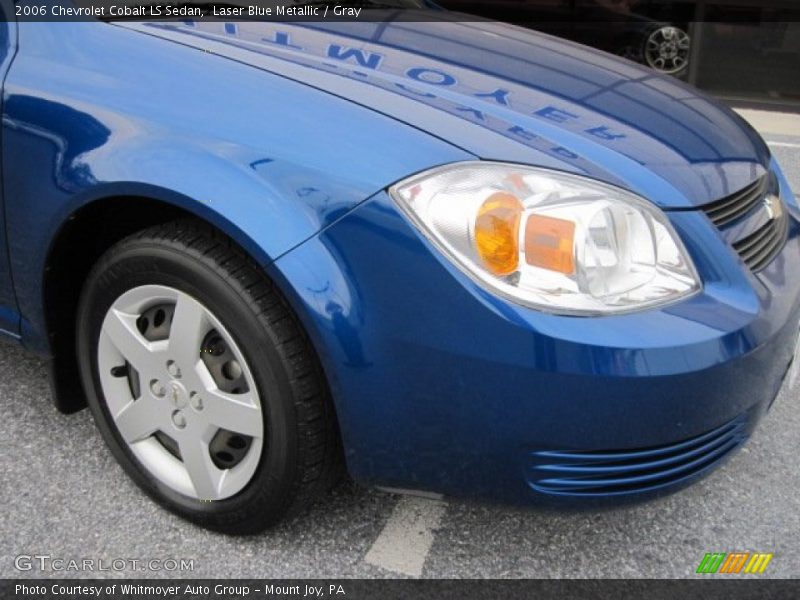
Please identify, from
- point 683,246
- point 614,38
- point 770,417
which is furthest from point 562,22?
Answer: point 683,246

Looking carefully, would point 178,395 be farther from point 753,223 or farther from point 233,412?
point 753,223

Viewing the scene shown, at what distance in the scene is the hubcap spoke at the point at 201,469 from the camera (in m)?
1.88

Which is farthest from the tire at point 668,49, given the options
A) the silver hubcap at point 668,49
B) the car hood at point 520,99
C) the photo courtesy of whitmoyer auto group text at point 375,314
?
the photo courtesy of whitmoyer auto group text at point 375,314

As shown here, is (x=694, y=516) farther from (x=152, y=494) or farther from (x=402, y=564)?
(x=152, y=494)

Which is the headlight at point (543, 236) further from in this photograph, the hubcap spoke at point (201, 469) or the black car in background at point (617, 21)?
the black car in background at point (617, 21)

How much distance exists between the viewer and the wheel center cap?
1.86 meters

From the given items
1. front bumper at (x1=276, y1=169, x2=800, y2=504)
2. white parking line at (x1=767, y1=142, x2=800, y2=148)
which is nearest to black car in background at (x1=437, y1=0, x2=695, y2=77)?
white parking line at (x1=767, y1=142, x2=800, y2=148)

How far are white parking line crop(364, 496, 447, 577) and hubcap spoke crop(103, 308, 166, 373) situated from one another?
0.65m

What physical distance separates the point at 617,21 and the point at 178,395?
8258mm

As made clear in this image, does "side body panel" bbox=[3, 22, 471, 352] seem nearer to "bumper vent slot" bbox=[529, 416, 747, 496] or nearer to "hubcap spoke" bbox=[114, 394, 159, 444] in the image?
"hubcap spoke" bbox=[114, 394, 159, 444]

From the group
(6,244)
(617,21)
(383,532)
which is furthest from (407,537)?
(617,21)

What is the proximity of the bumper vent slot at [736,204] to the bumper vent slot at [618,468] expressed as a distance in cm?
43

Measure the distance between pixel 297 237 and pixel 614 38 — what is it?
831 centimetres

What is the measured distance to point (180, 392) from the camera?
1.87m
